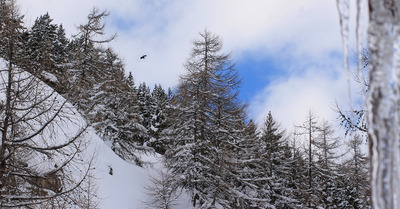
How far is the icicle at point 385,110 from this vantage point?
0.86 m

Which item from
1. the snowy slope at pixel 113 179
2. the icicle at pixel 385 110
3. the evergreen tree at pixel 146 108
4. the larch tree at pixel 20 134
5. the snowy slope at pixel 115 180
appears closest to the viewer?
the icicle at pixel 385 110

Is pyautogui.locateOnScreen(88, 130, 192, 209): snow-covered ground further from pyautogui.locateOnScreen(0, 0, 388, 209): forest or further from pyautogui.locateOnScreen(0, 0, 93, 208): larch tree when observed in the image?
pyautogui.locateOnScreen(0, 0, 93, 208): larch tree

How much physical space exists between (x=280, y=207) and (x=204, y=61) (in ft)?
35.1

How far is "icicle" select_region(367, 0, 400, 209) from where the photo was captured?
856 millimetres

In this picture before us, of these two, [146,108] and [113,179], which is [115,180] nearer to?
[113,179]

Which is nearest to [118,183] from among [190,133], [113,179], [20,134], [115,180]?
[115,180]

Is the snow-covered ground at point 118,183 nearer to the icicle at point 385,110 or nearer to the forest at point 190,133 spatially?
the forest at point 190,133

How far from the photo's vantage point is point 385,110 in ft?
2.81

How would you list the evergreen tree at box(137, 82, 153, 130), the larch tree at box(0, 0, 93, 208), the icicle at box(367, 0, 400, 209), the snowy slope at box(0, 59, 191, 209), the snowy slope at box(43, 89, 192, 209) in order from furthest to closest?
the evergreen tree at box(137, 82, 153, 130)
the snowy slope at box(43, 89, 192, 209)
the snowy slope at box(0, 59, 191, 209)
the larch tree at box(0, 0, 93, 208)
the icicle at box(367, 0, 400, 209)

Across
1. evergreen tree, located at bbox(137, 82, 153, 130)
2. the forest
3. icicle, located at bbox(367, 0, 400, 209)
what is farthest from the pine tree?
evergreen tree, located at bbox(137, 82, 153, 130)

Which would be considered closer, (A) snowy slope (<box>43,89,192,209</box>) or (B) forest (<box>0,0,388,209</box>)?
(B) forest (<box>0,0,388,209</box>)

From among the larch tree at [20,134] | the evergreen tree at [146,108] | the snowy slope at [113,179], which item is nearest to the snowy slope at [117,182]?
the snowy slope at [113,179]

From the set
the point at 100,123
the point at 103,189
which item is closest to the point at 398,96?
the point at 103,189

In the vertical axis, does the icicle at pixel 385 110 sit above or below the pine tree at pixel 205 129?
below
